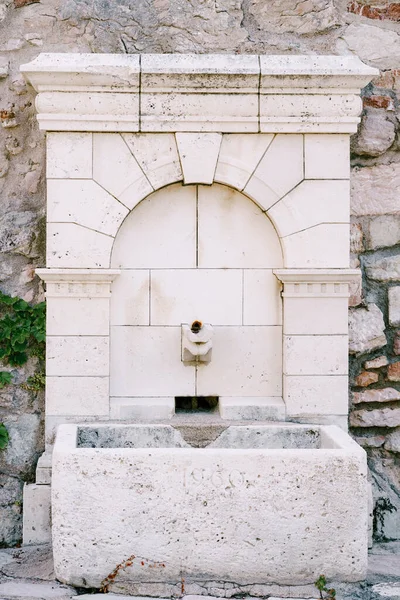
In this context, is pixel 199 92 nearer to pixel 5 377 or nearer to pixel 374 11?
pixel 374 11

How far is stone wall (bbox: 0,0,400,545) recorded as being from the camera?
155 inches

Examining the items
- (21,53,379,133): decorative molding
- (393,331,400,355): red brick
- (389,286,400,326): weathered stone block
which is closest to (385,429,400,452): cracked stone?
(393,331,400,355): red brick

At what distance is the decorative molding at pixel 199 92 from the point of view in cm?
363

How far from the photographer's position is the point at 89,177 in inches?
146

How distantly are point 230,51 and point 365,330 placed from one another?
1.65 m

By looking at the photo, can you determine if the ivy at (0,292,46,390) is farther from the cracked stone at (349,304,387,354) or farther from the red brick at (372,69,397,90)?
the red brick at (372,69,397,90)

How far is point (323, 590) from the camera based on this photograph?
9.53 feet

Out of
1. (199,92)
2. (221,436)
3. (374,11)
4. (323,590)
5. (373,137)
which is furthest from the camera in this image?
(374,11)

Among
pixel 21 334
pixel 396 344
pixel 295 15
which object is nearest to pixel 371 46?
pixel 295 15

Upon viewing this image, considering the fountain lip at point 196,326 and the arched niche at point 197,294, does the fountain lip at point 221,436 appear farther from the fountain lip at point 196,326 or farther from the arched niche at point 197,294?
the fountain lip at point 196,326

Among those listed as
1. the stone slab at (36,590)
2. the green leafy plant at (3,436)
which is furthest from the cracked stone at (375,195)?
the stone slab at (36,590)

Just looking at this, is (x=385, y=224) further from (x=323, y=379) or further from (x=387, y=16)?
(x=387, y=16)

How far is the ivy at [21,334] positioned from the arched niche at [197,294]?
1.30 feet

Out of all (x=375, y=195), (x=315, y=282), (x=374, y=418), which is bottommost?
(x=374, y=418)
